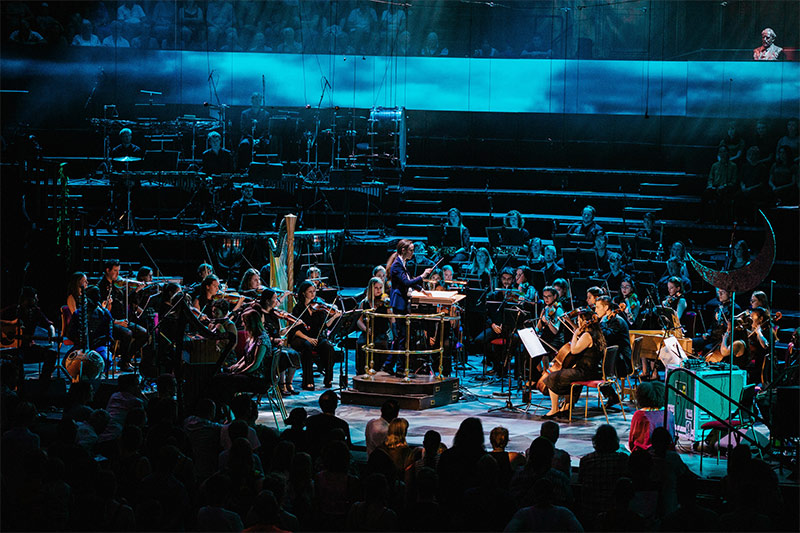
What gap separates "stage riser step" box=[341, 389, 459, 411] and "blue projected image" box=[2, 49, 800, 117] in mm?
7740

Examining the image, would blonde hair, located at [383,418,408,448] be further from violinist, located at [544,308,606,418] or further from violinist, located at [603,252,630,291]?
violinist, located at [603,252,630,291]

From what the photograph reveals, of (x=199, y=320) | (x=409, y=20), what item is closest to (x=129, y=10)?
(x=409, y=20)

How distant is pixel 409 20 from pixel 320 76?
1779 mm

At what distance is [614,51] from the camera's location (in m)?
16.2

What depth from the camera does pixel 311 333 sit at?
10.1m

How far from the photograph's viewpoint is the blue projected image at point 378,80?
52.4ft

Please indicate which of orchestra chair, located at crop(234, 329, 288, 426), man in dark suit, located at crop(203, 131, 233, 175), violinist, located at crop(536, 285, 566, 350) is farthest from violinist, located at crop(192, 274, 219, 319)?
man in dark suit, located at crop(203, 131, 233, 175)

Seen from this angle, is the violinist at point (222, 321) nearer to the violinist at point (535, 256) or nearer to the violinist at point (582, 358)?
the violinist at point (582, 358)

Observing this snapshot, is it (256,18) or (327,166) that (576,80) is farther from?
(256,18)

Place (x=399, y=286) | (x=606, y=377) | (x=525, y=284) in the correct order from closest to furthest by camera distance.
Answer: (x=606, y=377)
(x=399, y=286)
(x=525, y=284)

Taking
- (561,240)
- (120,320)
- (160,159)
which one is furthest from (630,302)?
(160,159)

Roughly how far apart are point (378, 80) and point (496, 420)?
28.6 feet

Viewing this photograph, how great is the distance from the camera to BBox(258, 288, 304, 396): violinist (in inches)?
347

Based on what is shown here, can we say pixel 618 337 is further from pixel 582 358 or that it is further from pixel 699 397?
pixel 699 397
